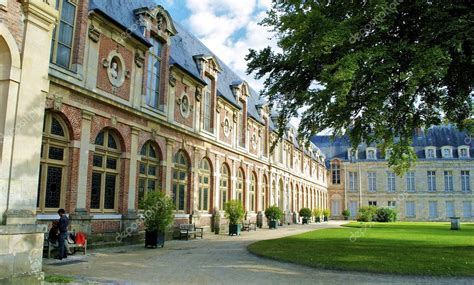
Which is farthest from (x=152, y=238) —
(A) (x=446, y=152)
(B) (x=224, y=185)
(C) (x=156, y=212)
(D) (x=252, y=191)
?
(A) (x=446, y=152)

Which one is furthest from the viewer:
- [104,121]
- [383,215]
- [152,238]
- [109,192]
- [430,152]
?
[430,152]

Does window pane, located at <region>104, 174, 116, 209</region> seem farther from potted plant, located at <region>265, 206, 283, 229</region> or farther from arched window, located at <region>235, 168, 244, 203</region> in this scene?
potted plant, located at <region>265, 206, 283, 229</region>

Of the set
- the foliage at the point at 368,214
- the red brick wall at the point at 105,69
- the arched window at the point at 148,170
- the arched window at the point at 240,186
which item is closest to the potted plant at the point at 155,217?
the arched window at the point at 148,170

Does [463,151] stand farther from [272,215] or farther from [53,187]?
[53,187]

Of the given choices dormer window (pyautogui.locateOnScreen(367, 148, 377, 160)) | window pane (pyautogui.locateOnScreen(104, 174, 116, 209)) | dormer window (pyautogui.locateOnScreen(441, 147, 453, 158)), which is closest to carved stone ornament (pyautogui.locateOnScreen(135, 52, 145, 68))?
window pane (pyautogui.locateOnScreen(104, 174, 116, 209))

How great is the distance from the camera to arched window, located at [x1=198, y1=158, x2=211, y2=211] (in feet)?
74.7

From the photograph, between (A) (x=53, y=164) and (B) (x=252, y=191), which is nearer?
(A) (x=53, y=164)

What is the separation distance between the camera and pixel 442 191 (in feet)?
188

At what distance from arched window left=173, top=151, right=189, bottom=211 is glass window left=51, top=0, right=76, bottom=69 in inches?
313

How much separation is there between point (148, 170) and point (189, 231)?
12.4ft

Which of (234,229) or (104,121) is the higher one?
(104,121)

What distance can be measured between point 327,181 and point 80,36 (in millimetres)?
54114

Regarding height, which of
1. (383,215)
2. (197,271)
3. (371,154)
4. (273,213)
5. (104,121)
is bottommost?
(197,271)

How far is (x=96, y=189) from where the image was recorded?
14.7 meters
